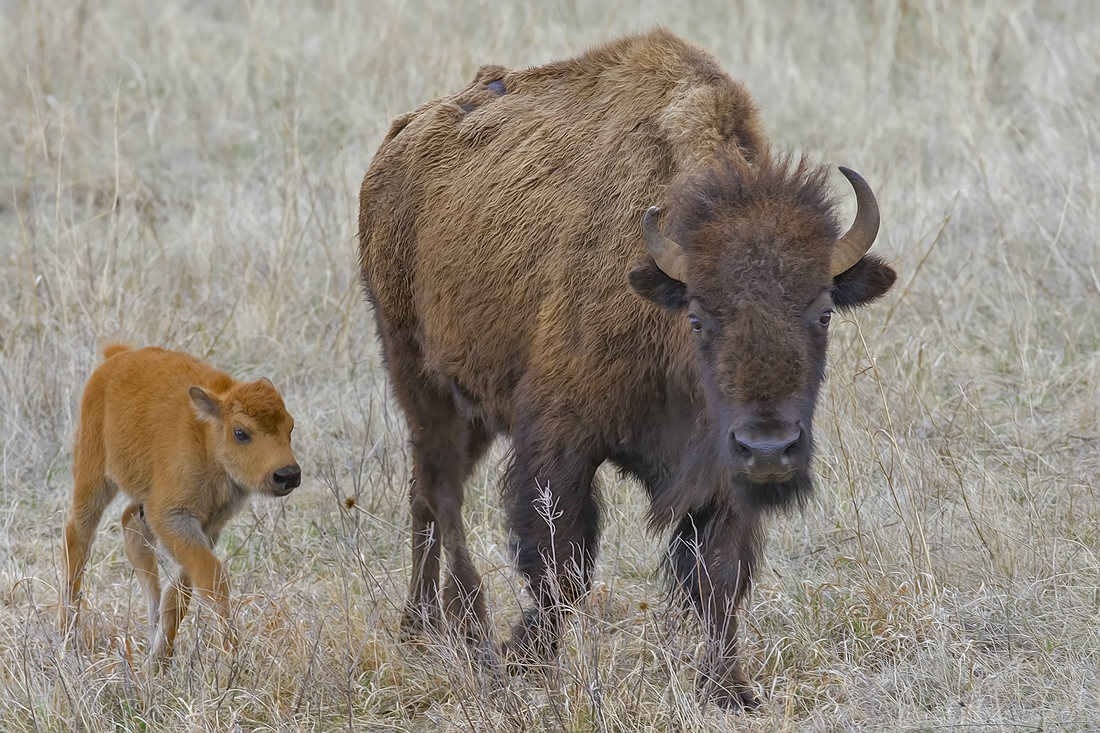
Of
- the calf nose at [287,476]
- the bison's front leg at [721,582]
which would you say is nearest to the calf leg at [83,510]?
the calf nose at [287,476]

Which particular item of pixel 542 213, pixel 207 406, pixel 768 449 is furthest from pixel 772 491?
pixel 207 406

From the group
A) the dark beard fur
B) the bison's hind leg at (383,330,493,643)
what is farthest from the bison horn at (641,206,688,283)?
the bison's hind leg at (383,330,493,643)

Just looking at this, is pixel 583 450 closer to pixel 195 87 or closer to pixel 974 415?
pixel 974 415


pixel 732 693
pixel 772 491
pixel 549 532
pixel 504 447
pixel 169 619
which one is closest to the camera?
pixel 772 491

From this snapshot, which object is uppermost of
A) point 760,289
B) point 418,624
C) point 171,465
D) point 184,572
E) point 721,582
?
point 760,289

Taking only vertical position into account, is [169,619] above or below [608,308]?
below

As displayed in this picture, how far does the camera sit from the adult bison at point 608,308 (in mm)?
3932

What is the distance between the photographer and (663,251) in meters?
4.06

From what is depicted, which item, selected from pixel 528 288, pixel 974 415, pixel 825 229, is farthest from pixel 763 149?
pixel 974 415

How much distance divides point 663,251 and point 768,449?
2.44 feet

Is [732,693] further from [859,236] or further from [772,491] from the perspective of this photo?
[859,236]

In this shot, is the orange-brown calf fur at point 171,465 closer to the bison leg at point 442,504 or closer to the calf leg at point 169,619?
the calf leg at point 169,619

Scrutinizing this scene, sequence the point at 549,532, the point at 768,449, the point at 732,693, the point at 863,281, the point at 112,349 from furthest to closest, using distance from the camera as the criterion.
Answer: the point at 112,349 → the point at 549,532 → the point at 732,693 → the point at 863,281 → the point at 768,449

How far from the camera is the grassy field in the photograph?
4.12m
